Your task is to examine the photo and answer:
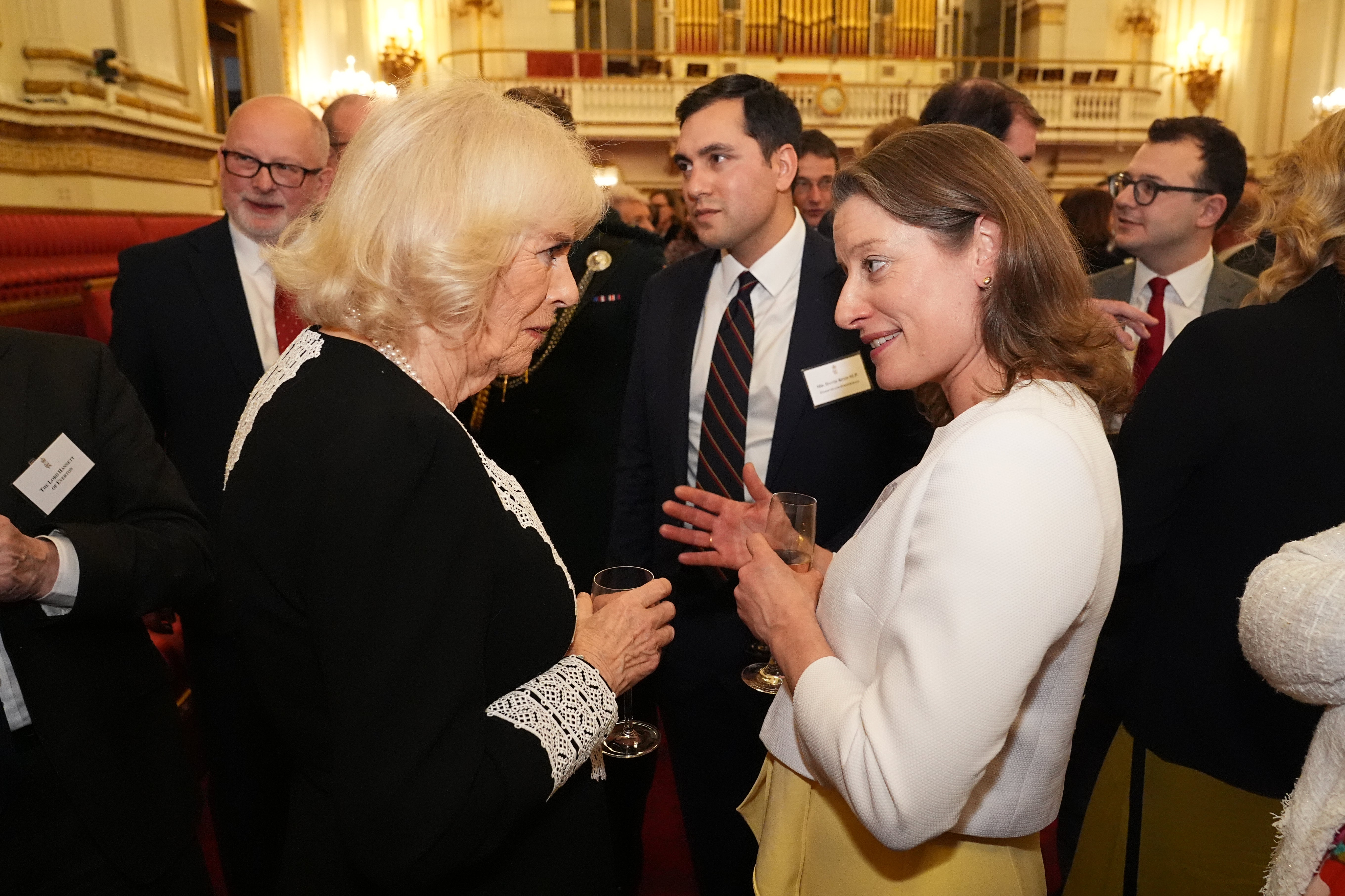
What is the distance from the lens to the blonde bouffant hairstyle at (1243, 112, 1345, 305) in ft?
4.59

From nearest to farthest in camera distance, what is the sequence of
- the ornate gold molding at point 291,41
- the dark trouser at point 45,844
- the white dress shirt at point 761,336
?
the dark trouser at point 45,844 < the white dress shirt at point 761,336 < the ornate gold molding at point 291,41

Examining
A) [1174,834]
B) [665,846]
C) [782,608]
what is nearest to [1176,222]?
[1174,834]

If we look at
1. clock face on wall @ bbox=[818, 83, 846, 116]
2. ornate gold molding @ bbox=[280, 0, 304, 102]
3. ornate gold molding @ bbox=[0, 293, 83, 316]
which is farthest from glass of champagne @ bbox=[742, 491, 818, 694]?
clock face on wall @ bbox=[818, 83, 846, 116]

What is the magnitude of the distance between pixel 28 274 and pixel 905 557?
144 inches

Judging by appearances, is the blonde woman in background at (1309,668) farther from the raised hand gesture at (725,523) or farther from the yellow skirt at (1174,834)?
the raised hand gesture at (725,523)

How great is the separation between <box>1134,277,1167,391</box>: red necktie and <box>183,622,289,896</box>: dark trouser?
8.45 feet

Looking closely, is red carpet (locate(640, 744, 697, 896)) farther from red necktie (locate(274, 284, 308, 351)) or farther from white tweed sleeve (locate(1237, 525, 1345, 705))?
white tweed sleeve (locate(1237, 525, 1345, 705))

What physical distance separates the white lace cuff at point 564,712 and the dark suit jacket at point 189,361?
5.22 ft

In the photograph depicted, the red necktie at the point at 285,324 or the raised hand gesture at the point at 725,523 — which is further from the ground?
the red necktie at the point at 285,324

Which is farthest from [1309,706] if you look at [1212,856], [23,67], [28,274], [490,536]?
[23,67]

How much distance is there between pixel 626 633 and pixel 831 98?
1479 cm

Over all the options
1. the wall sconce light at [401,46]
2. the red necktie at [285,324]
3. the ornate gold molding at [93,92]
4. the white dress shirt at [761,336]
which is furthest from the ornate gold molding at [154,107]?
the white dress shirt at [761,336]

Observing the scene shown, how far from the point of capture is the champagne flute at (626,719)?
1413mm

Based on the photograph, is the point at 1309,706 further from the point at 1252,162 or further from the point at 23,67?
the point at 1252,162
